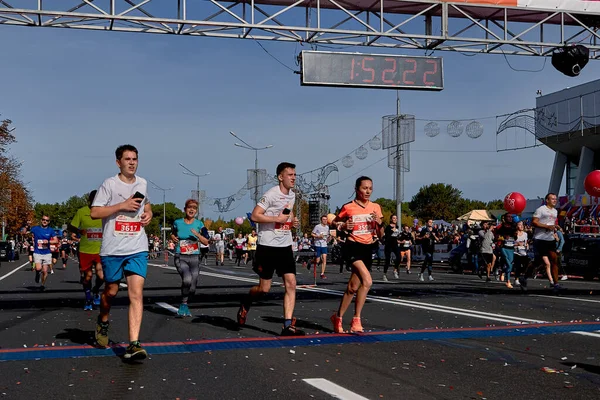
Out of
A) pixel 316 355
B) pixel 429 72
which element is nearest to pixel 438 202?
pixel 429 72

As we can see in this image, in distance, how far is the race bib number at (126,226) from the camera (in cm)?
705

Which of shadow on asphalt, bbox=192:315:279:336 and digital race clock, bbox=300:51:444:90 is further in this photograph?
digital race clock, bbox=300:51:444:90

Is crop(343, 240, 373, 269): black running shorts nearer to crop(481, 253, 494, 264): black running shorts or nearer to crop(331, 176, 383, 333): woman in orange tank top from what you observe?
crop(331, 176, 383, 333): woman in orange tank top

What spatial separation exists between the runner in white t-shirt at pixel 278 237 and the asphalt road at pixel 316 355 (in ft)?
1.95

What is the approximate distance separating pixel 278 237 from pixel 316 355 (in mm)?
1908

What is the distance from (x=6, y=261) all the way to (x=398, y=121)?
94.0ft

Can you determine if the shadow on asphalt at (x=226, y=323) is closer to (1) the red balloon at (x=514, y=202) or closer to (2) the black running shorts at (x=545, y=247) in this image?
(2) the black running shorts at (x=545, y=247)

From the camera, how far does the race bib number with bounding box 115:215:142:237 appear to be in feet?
23.1

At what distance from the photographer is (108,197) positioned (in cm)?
709

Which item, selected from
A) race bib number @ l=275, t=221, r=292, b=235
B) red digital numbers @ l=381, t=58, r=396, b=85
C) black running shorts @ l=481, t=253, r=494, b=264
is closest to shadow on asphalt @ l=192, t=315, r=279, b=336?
race bib number @ l=275, t=221, r=292, b=235

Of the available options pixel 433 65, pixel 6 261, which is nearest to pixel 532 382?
pixel 433 65

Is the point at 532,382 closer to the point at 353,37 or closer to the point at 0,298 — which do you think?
the point at 353,37

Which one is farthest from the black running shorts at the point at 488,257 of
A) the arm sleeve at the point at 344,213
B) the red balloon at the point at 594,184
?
the arm sleeve at the point at 344,213

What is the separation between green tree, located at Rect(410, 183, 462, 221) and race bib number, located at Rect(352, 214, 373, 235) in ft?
341
